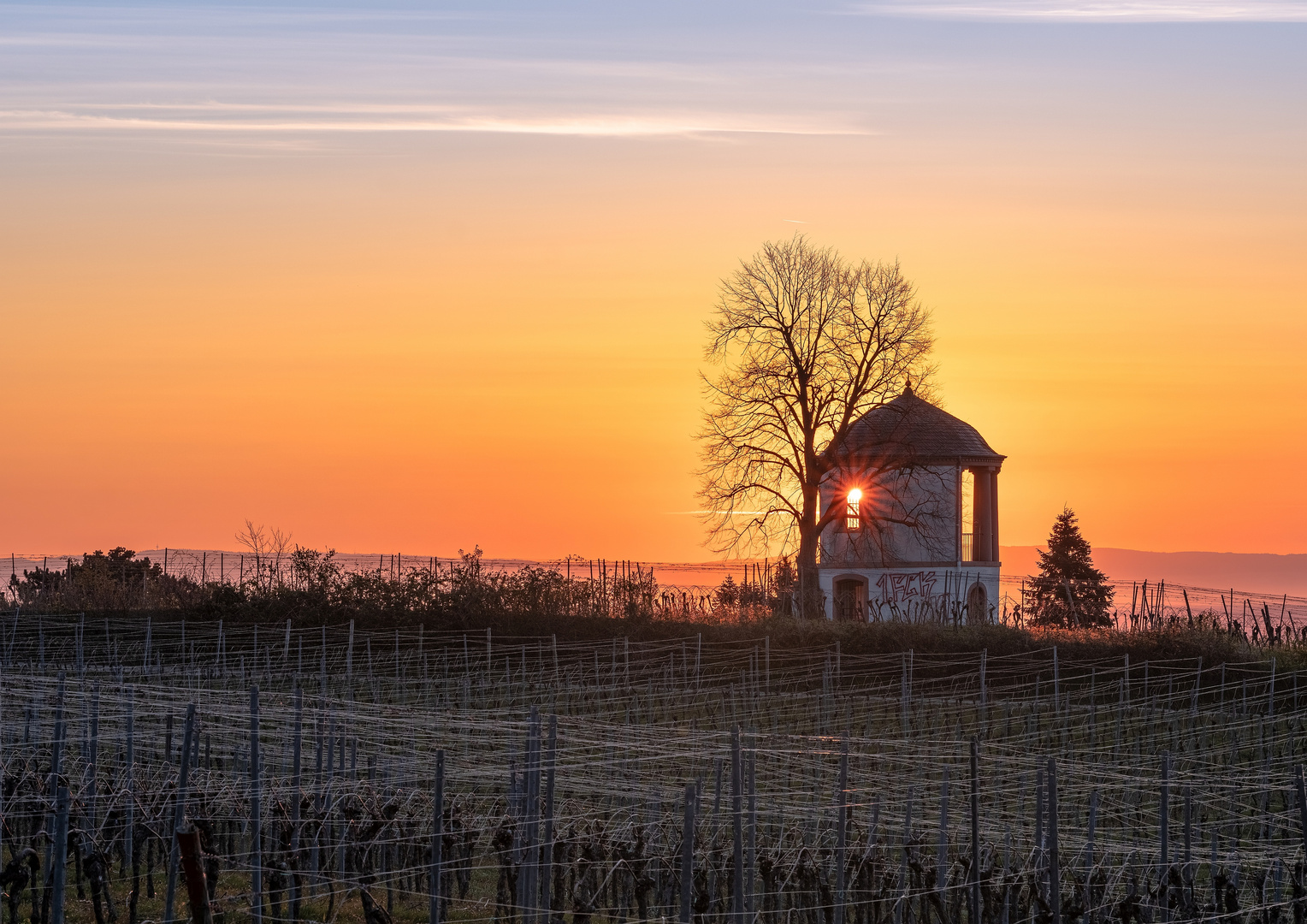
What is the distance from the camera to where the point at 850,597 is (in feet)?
138

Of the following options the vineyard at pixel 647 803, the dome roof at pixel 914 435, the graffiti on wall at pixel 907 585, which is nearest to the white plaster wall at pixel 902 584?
the graffiti on wall at pixel 907 585

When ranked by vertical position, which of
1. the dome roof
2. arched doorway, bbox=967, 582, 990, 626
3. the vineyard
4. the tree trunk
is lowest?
the vineyard

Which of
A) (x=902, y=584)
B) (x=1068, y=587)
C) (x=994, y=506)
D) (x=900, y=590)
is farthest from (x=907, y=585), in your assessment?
(x=1068, y=587)

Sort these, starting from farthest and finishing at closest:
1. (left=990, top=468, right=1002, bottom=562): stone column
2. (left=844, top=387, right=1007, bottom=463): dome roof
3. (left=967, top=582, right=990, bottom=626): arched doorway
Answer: (left=990, top=468, right=1002, bottom=562): stone column
(left=844, top=387, right=1007, bottom=463): dome roof
(left=967, top=582, right=990, bottom=626): arched doorway

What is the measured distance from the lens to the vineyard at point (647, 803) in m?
11.1

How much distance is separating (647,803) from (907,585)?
2856 centimetres

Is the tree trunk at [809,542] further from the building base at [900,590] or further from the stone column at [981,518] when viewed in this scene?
the stone column at [981,518]

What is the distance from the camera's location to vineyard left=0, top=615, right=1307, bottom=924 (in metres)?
11.1

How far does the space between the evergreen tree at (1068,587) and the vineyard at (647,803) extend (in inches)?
751

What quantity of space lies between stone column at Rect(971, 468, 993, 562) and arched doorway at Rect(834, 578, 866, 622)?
3.48 meters

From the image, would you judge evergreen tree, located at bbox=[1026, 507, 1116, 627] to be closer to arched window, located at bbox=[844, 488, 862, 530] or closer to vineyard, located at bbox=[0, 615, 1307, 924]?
arched window, located at bbox=[844, 488, 862, 530]

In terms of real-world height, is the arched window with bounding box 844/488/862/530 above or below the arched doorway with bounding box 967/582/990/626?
above

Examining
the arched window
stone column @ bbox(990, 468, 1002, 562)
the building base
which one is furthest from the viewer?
Answer: stone column @ bbox(990, 468, 1002, 562)

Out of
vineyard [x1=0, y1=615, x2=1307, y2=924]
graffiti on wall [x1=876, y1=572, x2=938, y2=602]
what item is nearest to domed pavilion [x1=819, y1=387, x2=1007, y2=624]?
graffiti on wall [x1=876, y1=572, x2=938, y2=602]
